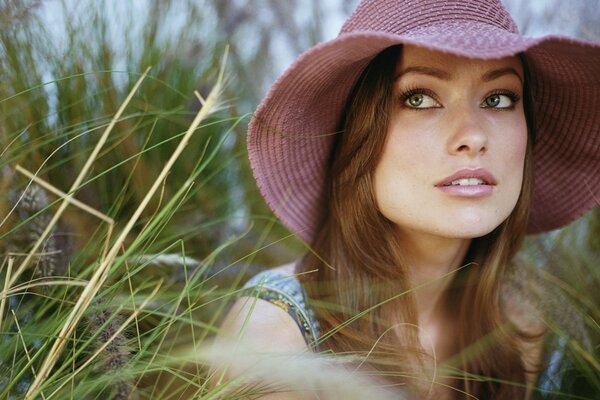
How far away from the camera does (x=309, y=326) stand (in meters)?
1.50

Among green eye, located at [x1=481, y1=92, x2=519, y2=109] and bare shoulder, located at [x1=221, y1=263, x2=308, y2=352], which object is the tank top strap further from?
green eye, located at [x1=481, y1=92, x2=519, y2=109]

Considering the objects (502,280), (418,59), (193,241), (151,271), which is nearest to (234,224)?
(193,241)

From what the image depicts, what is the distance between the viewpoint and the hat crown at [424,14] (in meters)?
1.33

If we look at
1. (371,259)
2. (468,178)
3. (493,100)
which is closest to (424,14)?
(493,100)

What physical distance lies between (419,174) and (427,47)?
11.8 inches

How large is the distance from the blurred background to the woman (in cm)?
13

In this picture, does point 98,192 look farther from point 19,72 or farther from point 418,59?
point 418,59

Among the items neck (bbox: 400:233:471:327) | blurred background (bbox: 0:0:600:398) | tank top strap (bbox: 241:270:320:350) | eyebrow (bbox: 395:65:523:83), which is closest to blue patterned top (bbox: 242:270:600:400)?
tank top strap (bbox: 241:270:320:350)

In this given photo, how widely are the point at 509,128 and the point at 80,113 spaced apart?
3.50 ft

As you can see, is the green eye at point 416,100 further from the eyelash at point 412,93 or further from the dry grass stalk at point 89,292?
the dry grass stalk at point 89,292

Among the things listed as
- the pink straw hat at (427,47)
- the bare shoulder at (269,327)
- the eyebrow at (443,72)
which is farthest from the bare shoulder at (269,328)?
the eyebrow at (443,72)

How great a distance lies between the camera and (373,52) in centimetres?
127

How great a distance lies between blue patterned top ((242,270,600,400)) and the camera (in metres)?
1.50

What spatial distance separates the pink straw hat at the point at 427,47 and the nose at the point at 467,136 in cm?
17
